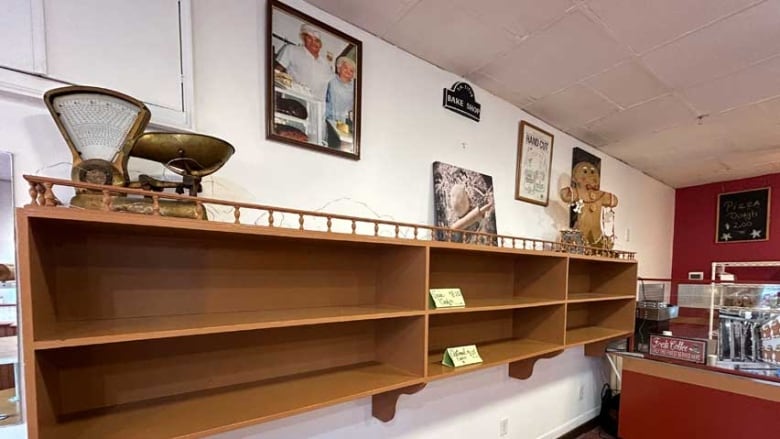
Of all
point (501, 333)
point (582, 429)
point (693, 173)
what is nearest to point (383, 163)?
point (501, 333)

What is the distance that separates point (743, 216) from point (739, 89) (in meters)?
2.72

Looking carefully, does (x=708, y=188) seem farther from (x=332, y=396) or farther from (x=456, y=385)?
(x=332, y=396)

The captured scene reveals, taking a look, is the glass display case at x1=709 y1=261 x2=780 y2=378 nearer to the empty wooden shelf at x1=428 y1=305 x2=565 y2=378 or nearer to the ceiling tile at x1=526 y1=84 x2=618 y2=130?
the empty wooden shelf at x1=428 y1=305 x2=565 y2=378

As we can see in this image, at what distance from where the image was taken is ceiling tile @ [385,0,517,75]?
1438 mm

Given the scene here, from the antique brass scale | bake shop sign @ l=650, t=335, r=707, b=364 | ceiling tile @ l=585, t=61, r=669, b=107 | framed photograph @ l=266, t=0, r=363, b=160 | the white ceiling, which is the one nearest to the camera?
the antique brass scale

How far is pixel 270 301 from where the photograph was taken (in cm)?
122

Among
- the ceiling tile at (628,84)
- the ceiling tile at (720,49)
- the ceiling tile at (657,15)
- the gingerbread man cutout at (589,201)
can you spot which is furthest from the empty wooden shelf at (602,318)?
the ceiling tile at (657,15)

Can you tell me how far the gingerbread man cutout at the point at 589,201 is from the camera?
2.59 metres

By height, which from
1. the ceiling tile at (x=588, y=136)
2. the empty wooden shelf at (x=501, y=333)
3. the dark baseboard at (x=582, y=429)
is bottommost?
the dark baseboard at (x=582, y=429)

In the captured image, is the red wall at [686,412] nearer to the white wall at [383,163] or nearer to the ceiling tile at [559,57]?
the white wall at [383,163]

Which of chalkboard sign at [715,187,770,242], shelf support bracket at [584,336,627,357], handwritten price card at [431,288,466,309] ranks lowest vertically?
shelf support bracket at [584,336,627,357]

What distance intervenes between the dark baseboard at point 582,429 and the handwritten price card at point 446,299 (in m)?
1.84

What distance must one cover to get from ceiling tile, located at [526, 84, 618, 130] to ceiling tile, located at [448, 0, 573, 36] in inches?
26.2

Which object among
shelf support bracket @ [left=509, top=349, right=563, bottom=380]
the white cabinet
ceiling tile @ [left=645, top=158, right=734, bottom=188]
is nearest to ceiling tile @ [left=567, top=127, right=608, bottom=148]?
ceiling tile @ [left=645, top=158, right=734, bottom=188]
